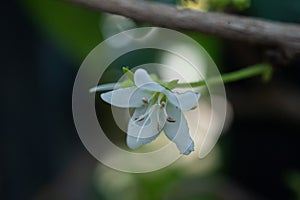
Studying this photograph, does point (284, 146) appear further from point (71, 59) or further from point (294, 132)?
point (71, 59)

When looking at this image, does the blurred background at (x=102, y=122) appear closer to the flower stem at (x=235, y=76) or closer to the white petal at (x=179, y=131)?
the flower stem at (x=235, y=76)

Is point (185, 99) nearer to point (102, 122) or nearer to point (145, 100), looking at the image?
point (145, 100)

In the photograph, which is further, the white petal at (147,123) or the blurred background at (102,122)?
the blurred background at (102,122)

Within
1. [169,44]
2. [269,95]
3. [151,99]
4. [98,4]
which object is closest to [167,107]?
[151,99]

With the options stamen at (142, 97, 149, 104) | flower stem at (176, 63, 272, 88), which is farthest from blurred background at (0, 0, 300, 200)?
stamen at (142, 97, 149, 104)

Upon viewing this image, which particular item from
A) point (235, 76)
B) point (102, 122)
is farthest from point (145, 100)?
point (102, 122)

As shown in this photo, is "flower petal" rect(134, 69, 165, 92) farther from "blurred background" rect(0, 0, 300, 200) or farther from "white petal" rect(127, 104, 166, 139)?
"blurred background" rect(0, 0, 300, 200)

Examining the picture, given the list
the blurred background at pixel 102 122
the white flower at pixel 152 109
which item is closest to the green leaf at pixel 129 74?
the white flower at pixel 152 109
